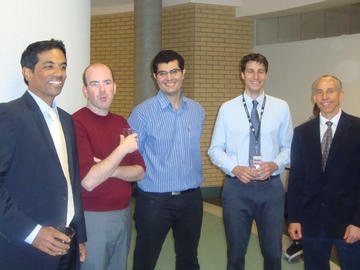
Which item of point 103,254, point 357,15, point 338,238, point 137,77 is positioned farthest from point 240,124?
point 357,15

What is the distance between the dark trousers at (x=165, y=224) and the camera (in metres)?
2.84

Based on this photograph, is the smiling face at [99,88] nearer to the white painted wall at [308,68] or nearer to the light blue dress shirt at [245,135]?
the light blue dress shirt at [245,135]

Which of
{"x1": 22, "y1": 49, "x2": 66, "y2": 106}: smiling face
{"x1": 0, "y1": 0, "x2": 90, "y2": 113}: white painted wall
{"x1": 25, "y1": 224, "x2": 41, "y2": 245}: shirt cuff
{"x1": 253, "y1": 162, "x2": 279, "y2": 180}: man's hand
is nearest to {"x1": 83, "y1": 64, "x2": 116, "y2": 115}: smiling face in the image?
{"x1": 0, "y1": 0, "x2": 90, "y2": 113}: white painted wall

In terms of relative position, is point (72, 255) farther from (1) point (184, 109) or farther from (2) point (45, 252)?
(1) point (184, 109)

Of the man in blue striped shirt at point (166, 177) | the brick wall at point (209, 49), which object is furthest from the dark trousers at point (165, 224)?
the brick wall at point (209, 49)

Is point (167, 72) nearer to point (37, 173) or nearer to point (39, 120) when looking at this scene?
point (39, 120)

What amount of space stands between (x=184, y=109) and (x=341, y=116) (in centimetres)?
115

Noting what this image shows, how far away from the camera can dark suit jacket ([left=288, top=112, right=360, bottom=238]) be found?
2.64 meters

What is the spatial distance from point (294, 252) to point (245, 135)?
1952 mm

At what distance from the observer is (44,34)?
2.37m

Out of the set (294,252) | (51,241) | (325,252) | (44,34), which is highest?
(44,34)

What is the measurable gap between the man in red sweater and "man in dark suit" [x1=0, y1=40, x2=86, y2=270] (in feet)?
0.87

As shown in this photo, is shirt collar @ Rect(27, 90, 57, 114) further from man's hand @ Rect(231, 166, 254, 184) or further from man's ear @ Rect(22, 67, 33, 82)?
man's hand @ Rect(231, 166, 254, 184)

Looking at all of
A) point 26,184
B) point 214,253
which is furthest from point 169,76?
point 214,253
